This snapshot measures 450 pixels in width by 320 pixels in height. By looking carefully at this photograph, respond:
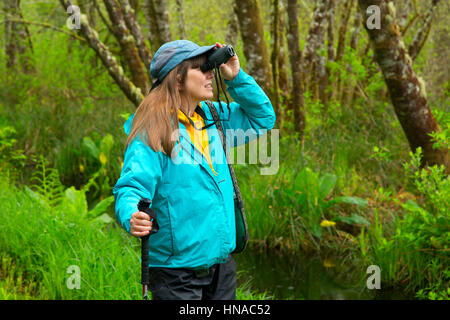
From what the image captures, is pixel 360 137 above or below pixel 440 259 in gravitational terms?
above

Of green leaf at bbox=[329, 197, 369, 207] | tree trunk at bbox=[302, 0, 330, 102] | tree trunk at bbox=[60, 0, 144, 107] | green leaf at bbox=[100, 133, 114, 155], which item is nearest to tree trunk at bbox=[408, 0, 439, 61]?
tree trunk at bbox=[302, 0, 330, 102]

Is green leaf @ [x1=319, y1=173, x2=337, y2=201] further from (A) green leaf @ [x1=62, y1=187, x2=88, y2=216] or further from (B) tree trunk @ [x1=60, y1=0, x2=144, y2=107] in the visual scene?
(B) tree trunk @ [x1=60, y1=0, x2=144, y2=107]

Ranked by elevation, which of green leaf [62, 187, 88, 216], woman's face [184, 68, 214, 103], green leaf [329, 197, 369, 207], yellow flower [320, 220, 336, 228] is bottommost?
yellow flower [320, 220, 336, 228]

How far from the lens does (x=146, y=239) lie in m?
2.13

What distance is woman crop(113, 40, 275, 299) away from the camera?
222 centimetres

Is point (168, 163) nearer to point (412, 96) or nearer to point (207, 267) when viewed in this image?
point (207, 267)

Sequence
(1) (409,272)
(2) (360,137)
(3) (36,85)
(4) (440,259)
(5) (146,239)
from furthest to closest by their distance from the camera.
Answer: (3) (36,85)
(2) (360,137)
(1) (409,272)
(4) (440,259)
(5) (146,239)

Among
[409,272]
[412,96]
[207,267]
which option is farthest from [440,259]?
[207,267]

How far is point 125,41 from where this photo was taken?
25.3 feet

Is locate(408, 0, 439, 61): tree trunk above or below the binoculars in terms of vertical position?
above

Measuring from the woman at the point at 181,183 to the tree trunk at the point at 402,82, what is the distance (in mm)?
3206

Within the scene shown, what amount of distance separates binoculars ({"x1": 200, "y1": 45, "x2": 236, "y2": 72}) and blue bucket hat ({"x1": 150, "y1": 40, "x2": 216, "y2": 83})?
0.12ft

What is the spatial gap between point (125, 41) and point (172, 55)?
5640 mm

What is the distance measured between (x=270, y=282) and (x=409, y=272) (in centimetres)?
136
